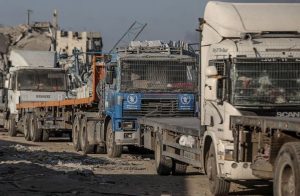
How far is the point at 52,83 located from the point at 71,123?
3.71 metres

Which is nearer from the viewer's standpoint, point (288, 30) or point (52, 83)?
point (288, 30)

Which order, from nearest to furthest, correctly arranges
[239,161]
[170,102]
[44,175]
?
[239,161], [44,175], [170,102]

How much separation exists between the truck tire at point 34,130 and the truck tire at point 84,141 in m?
5.99

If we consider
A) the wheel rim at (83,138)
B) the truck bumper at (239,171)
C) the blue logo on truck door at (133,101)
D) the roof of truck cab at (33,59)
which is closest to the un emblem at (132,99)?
the blue logo on truck door at (133,101)

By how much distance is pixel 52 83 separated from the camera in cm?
3278

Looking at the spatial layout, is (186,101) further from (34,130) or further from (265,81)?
(34,130)

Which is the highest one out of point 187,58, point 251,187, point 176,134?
point 187,58

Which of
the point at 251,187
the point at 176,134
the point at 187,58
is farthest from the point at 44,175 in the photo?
the point at 187,58

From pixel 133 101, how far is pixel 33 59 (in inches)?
586

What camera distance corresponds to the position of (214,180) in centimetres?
1353

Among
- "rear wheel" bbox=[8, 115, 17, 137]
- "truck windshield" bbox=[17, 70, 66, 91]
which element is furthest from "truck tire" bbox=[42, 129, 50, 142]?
"rear wheel" bbox=[8, 115, 17, 137]

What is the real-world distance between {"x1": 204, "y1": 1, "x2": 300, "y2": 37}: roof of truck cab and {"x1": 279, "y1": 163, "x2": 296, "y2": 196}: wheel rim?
3.66 metres

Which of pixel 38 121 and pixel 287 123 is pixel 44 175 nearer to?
pixel 287 123

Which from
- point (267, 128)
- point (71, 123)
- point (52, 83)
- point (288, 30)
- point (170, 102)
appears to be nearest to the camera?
point (267, 128)
